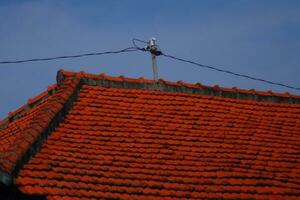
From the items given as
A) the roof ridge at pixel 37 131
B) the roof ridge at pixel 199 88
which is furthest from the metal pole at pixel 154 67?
the roof ridge at pixel 37 131

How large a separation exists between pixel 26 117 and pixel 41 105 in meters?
0.45

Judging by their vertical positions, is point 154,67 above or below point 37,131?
above

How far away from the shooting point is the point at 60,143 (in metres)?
10.2

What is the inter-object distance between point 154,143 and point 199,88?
264 cm

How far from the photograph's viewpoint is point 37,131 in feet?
32.9

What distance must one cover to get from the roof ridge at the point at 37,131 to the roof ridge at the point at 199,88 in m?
0.30

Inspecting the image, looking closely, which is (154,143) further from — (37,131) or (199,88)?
(199,88)

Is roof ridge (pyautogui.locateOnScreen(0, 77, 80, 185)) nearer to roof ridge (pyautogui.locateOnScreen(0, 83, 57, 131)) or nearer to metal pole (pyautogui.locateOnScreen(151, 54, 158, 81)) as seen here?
roof ridge (pyautogui.locateOnScreen(0, 83, 57, 131))

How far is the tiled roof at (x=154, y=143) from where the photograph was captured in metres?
9.36

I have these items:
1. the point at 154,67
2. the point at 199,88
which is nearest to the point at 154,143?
the point at 199,88

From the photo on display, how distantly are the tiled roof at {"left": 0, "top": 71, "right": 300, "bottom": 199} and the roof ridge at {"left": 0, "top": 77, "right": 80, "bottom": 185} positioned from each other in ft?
0.06

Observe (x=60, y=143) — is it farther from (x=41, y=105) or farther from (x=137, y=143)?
(x=41, y=105)

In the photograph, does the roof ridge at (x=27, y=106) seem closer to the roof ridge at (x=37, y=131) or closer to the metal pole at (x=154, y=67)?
the roof ridge at (x=37, y=131)

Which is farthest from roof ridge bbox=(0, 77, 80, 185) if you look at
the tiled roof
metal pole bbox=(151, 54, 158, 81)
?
metal pole bbox=(151, 54, 158, 81)
